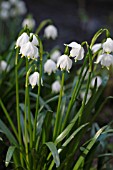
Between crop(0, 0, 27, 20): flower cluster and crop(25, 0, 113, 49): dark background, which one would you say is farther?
crop(25, 0, 113, 49): dark background

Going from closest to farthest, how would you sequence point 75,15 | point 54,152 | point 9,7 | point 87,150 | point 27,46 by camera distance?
point 27,46 → point 54,152 → point 87,150 → point 9,7 → point 75,15

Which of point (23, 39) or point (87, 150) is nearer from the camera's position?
point (23, 39)

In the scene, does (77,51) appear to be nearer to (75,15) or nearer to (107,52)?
(107,52)

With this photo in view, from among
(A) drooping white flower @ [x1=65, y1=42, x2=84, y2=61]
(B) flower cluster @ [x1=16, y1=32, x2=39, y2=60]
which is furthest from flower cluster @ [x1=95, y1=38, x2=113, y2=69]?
(B) flower cluster @ [x1=16, y1=32, x2=39, y2=60]

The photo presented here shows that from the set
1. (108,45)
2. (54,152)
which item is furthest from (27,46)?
(54,152)

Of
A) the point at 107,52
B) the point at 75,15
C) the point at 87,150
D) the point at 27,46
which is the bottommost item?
the point at 87,150

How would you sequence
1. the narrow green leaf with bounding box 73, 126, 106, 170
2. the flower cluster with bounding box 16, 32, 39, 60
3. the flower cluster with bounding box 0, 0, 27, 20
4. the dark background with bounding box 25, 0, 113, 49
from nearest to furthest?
the flower cluster with bounding box 16, 32, 39, 60
the narrow green leaf with bounding box 73, 126, 106, 170
the flower cluster with bounding box 0, 0, 27, 20
the dark background with bounding box 25, 0, 113, 49

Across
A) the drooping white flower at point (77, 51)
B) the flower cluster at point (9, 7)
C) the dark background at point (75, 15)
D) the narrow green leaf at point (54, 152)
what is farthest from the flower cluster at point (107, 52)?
the dark background at point (75, 15)

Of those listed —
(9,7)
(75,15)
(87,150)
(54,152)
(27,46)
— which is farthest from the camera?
(75,15)

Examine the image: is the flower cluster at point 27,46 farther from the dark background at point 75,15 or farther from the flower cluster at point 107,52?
the dark background at point 75,15

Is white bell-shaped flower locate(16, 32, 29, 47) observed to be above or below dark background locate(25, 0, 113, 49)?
below

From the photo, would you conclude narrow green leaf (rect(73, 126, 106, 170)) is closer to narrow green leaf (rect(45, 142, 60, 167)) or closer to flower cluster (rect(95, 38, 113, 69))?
narrow green leaf (rect(45, 142, 60, 167))
